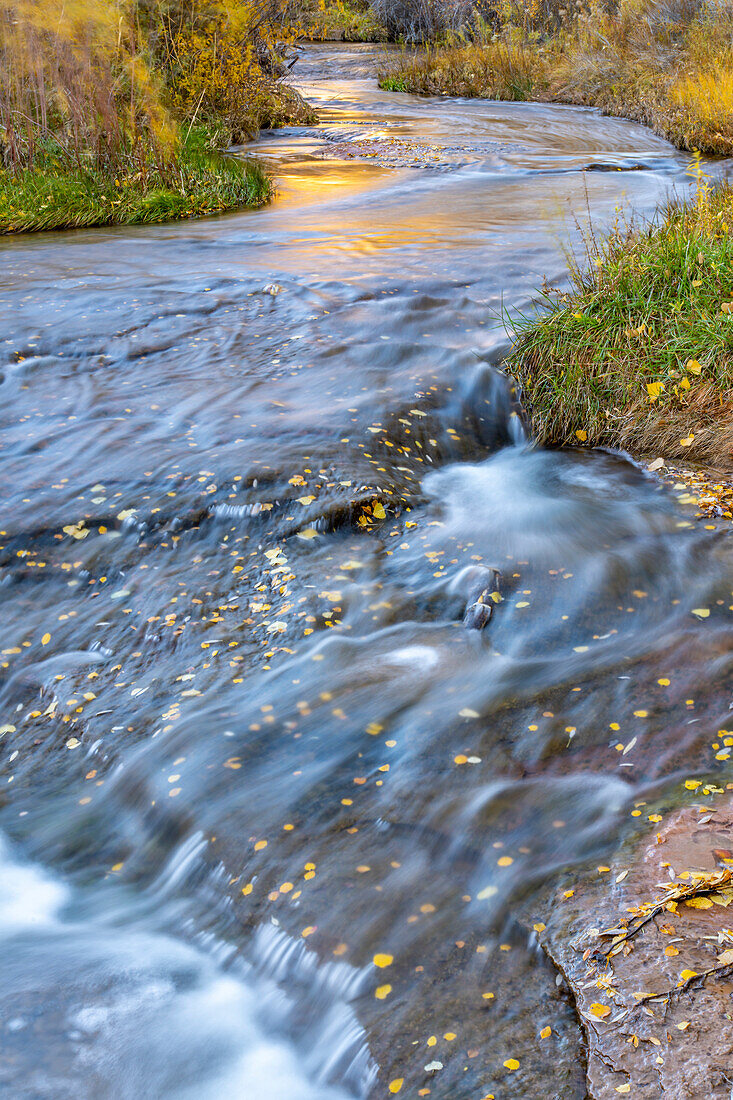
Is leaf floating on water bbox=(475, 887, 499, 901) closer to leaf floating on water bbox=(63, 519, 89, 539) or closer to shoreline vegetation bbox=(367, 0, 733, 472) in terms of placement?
leaf floating on water bbox=(63, 519, 89, 539)

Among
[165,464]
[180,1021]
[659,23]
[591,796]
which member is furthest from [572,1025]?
[659,23]

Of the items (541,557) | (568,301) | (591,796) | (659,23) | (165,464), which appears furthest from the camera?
(659,23)

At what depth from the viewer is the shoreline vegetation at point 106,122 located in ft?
30.9

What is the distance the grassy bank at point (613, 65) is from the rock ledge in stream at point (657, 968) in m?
12.2

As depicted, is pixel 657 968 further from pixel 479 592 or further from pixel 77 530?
pixel 77 530

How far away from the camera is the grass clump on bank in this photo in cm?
495

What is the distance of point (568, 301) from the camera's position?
18.3 ft

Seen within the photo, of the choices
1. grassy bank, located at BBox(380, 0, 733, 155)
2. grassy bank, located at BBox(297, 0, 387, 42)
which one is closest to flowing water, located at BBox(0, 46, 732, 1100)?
grassy bank, located at BBox(380, 0, 733, 155)

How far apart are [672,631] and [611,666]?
0.37m

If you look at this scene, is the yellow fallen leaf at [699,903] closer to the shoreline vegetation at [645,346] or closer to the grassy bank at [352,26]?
the shoreline vegetation at [645,346]

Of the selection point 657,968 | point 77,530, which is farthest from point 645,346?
point 657,968

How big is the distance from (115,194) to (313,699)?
8.96 metres

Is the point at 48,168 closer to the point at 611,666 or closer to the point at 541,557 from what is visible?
the point at 541,557

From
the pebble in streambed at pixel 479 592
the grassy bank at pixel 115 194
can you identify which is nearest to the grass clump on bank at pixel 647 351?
the pebble in streambed at pixel 479 592
